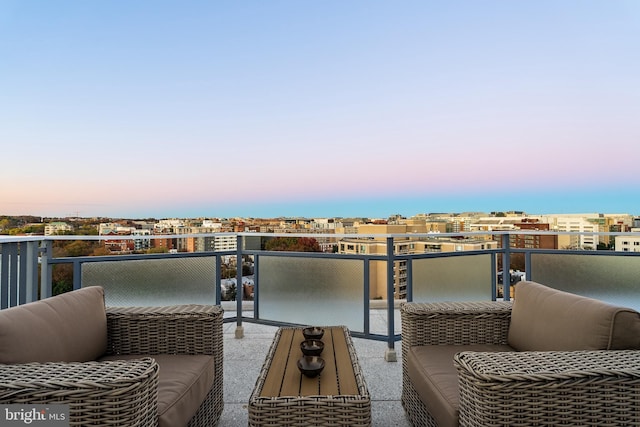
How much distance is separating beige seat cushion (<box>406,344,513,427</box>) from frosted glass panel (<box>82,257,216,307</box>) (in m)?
2.39

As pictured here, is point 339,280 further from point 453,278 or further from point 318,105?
point 318,105

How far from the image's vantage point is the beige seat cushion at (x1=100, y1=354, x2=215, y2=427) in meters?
1.38

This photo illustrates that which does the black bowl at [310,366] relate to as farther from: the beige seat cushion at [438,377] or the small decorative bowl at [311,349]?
the beige seat cushion at [438,377]

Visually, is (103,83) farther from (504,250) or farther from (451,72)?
(504,250)

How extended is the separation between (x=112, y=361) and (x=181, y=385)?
0.30 metres

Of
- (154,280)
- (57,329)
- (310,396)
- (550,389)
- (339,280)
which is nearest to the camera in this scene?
(550,389)

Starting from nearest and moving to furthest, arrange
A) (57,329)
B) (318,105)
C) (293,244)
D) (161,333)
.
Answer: (57,329)
(161,333)
(293,244)
(318,105)

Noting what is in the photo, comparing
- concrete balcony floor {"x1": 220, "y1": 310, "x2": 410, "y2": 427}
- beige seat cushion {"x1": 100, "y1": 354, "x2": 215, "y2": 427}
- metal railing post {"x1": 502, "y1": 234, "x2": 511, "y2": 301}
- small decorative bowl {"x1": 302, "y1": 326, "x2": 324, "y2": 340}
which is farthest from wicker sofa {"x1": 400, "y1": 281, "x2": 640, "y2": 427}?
metal railing post {"x1": 502, "y1": 234, "x2": 511, "y2": 301}

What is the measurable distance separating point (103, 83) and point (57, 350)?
679 centimetres

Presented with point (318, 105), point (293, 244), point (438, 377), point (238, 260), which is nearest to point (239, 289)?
point (238, 260)

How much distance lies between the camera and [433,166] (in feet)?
24.6

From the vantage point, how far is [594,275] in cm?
342

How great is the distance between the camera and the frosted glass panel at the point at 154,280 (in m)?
3.26

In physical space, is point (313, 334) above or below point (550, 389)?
below
